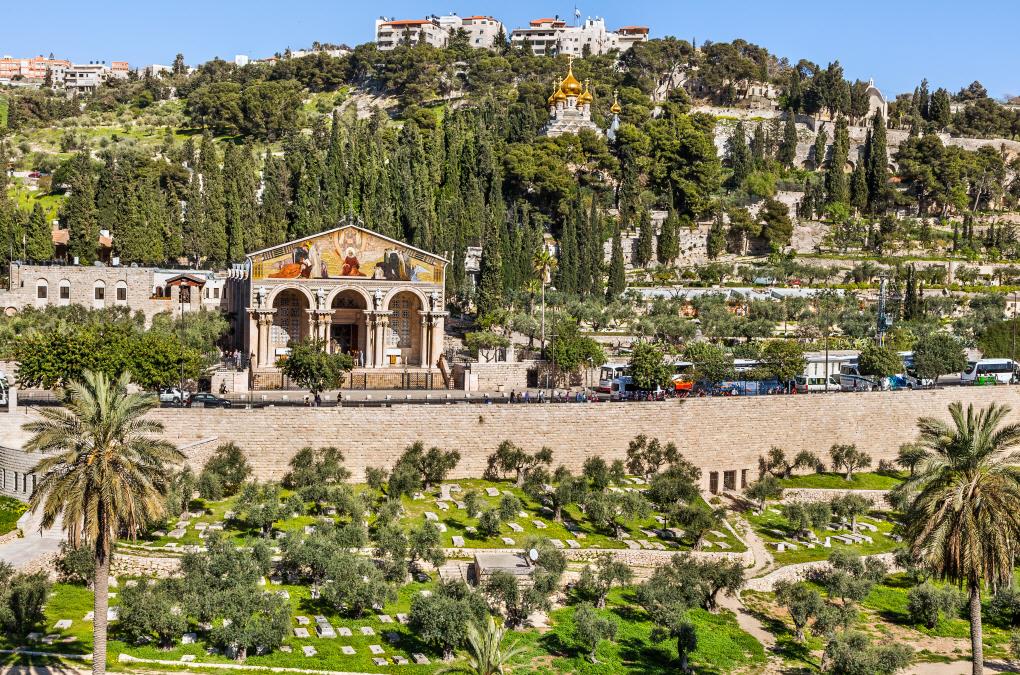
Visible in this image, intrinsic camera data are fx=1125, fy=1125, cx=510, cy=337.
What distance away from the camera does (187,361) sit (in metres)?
49.1

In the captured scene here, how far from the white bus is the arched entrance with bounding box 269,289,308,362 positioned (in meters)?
38.4

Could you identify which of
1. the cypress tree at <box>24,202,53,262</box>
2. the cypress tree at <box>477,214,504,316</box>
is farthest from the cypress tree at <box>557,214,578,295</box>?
the cypress tree at <box>24,202,53,262</box>

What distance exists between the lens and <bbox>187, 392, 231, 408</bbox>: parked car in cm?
4684

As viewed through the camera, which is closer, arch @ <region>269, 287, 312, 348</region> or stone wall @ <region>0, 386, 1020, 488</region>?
stone wall @ <region>0, 386, 1020, 488</region>

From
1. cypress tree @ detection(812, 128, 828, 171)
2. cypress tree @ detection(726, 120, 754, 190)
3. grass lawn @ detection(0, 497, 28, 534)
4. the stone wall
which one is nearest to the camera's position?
grass lawn @ detection(0, 497, 28, 534)

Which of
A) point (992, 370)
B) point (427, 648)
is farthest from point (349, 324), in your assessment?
point (992, 370)

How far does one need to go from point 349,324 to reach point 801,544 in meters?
31.7

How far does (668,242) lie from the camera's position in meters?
93.2

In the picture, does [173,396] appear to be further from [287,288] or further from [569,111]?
[569,111]

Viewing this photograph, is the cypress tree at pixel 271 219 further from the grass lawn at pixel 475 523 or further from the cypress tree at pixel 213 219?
the grass lawn at pixel 475 523

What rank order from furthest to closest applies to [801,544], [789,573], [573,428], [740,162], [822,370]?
[740,162], [822,370], [573,428], [801,544], [789,573]

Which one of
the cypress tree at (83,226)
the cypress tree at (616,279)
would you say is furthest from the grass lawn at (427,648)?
the cypress tree at (616,279)

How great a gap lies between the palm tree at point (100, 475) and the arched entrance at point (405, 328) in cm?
4227

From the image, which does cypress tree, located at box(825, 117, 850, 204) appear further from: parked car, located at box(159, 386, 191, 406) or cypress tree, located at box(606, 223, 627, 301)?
parked car, located at box(159, 386, 191, 406)
